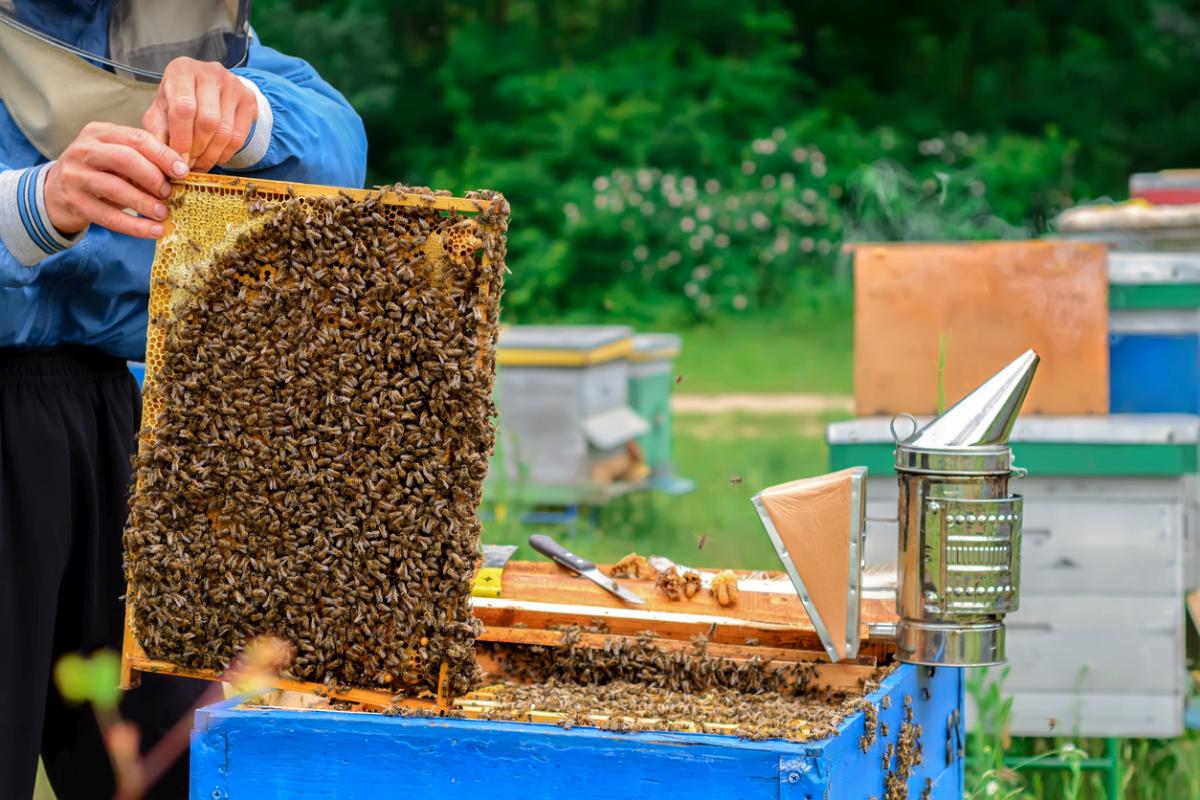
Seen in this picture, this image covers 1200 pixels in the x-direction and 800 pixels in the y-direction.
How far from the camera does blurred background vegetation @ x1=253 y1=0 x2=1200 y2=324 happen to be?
14.6 metres

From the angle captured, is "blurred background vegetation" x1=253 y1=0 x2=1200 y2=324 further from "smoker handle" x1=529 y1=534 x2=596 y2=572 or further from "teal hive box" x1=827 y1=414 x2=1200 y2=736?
"smoker handle" x1=529 y1=534 x2=596 y2=572

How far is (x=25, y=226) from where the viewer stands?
1756 millimetres

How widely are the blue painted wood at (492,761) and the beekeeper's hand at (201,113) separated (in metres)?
0.73

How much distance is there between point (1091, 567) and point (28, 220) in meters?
2.64

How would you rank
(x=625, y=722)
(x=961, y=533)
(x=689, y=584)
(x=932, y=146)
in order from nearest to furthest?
1. (x=625, y=722)
2. (x=961, y=533)
3. (x=689, y=584)
4. (x=932, y=146)

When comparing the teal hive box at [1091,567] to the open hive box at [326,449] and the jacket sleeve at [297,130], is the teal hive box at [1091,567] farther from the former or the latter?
A: the open hive box at [326,449]

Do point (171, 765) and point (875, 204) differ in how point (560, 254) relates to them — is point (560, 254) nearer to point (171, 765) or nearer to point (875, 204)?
point (875, 204)

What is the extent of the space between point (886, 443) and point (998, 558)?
154 cm

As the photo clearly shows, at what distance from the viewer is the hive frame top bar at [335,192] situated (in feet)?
5.41

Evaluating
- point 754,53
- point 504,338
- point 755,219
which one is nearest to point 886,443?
point 504,338

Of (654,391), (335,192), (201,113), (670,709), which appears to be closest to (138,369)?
(201,113)

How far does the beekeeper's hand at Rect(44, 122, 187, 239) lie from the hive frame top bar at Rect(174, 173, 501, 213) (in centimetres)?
3

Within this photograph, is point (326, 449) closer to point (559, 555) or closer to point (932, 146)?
point (559, 555)

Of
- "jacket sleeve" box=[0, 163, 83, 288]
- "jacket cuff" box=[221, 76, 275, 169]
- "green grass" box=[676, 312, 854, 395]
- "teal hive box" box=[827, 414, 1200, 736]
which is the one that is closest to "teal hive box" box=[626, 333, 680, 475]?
"green grass" box=[676, 312, 854, 395]
